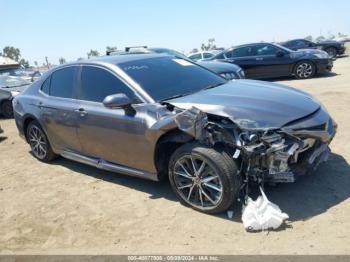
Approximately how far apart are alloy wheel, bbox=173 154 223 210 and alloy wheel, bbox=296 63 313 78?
443 inches

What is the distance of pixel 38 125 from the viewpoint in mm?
6617

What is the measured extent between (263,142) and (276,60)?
11.5 m

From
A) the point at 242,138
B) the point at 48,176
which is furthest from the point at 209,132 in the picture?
the point at 48,176

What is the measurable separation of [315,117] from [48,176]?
4007mm

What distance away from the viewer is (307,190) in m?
4.66

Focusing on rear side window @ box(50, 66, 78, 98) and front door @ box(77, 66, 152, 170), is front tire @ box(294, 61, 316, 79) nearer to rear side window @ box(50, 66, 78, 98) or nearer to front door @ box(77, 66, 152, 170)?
rear side window @ box(50, 66, 78, 98)

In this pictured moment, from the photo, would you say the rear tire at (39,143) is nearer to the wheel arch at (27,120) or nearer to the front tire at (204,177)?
the wheel arch at (27,120)

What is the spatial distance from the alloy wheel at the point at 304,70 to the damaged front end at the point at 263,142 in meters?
10.7

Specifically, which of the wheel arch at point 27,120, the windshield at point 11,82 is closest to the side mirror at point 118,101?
the wheel arch at point 27,120

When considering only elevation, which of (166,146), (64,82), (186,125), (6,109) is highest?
(64,82)

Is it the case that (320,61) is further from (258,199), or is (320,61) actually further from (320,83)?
(258,199)

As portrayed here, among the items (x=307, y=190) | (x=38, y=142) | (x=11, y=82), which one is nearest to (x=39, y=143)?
(x=38, y=142)

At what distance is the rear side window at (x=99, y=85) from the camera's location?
5075 millimetres

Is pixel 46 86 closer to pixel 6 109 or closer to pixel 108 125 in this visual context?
pixel 108 125
